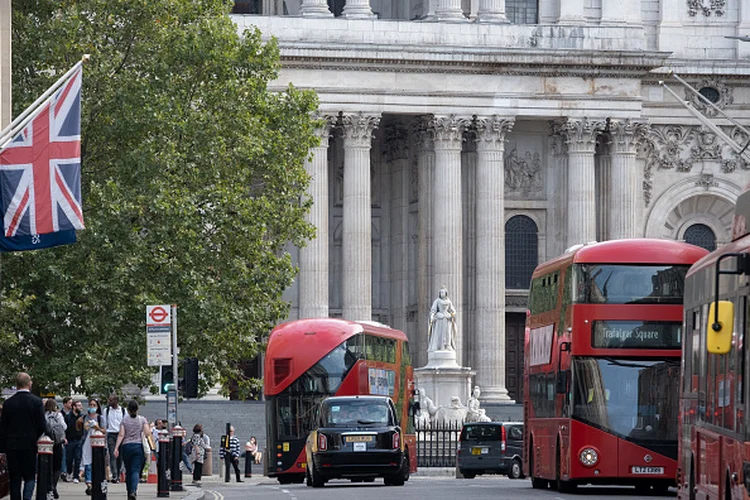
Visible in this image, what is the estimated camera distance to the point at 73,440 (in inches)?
1767

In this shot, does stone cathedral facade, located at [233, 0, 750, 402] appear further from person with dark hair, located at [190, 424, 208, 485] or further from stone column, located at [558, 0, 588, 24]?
person with dark hair, located at [190, 424, 208, 485]

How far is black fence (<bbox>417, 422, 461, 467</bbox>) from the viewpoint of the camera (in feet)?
201

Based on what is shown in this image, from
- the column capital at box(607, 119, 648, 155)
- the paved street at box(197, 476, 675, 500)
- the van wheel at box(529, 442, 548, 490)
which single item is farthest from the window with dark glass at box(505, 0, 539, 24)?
the van wheel at box(529, 442, 548, 490)

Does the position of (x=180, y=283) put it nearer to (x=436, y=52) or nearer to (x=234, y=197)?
(x=234, y=197)

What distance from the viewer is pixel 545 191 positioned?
77125 mm

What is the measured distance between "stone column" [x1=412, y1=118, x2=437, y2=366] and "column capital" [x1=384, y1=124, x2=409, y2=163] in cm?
156

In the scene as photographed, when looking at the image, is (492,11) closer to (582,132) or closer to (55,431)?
(582,132)

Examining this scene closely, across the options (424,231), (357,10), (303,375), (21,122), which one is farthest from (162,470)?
(357,10)

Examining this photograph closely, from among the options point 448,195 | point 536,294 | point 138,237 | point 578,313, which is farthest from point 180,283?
point 448,195

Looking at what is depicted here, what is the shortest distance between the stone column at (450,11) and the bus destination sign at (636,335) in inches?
1585

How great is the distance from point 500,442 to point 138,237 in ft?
47.2

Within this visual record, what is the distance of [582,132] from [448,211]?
19.0 ft

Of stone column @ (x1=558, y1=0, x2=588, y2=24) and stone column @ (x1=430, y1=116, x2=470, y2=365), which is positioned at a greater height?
stone column @ (x1=558, y1=0, x2=588, y2=24)

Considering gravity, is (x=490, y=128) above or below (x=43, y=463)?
above
